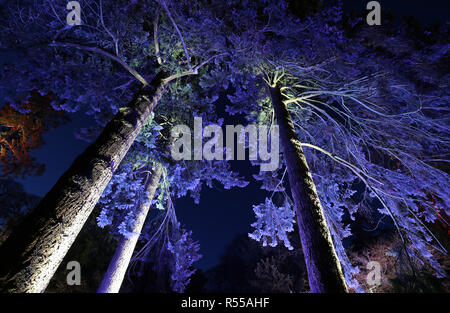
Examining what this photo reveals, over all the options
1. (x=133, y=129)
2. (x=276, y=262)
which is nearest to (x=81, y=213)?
(x=133, y=129)

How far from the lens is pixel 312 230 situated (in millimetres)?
3438

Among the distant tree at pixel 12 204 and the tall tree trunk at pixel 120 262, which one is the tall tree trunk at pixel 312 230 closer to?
the tall tree trunk at pixel 120 262

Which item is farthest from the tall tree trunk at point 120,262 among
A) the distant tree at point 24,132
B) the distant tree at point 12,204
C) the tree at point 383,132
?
the distant tree at point 24,132

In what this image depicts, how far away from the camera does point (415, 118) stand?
197 inches

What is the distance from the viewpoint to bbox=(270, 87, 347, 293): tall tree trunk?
277 centimetres

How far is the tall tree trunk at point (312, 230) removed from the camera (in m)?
2.77

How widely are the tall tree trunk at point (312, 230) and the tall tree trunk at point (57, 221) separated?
3.52 metres

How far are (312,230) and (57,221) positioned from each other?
388cm

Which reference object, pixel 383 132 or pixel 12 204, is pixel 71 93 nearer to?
pixel 383 132

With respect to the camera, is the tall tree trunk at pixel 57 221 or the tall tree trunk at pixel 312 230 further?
the tall tree trunk at pixel 312 230

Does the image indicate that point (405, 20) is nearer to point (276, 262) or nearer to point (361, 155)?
point (361, 155)

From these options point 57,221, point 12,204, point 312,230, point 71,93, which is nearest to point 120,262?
point 57,221

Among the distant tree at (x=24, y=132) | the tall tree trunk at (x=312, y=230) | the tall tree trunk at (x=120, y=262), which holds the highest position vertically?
the distant tree at (x=24, y=132)

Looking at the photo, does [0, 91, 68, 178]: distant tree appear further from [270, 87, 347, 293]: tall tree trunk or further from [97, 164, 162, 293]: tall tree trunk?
[270, 87, 347, 293]: tall tree trunk
